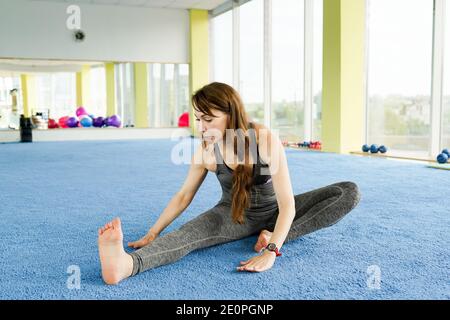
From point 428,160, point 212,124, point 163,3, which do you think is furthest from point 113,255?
point 163,3

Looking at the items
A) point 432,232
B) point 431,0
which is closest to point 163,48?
point 431,0

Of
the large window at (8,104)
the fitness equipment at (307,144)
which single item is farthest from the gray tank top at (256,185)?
the large window at (8,104)

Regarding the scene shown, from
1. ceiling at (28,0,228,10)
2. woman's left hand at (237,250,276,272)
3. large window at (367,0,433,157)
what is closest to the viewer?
woman's left hand at (237,250,276,272)

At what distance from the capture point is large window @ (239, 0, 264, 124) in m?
8.79

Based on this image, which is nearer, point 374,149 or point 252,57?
point 374,149

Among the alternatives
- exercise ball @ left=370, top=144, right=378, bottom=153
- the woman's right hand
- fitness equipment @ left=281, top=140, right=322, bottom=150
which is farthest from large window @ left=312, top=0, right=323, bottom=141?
the woman's right hand

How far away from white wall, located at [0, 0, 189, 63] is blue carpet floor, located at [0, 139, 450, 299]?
240 inches

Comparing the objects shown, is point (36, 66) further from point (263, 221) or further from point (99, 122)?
point (263, 221)

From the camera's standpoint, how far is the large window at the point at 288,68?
7.70 metres

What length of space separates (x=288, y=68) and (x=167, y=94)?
11.8ft

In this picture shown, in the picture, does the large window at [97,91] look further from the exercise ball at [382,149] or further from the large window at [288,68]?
the exercise ball at [382,149]

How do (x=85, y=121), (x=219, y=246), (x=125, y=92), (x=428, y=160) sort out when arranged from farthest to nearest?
(x=125, y=92)
(x=85, y=121)
(x=428, y=160)
(x=219, y=246)

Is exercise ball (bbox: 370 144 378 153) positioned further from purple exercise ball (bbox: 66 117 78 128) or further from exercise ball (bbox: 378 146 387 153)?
purple exercise ball (bbox: 66 117 78 128)

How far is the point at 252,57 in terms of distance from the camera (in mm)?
9117
